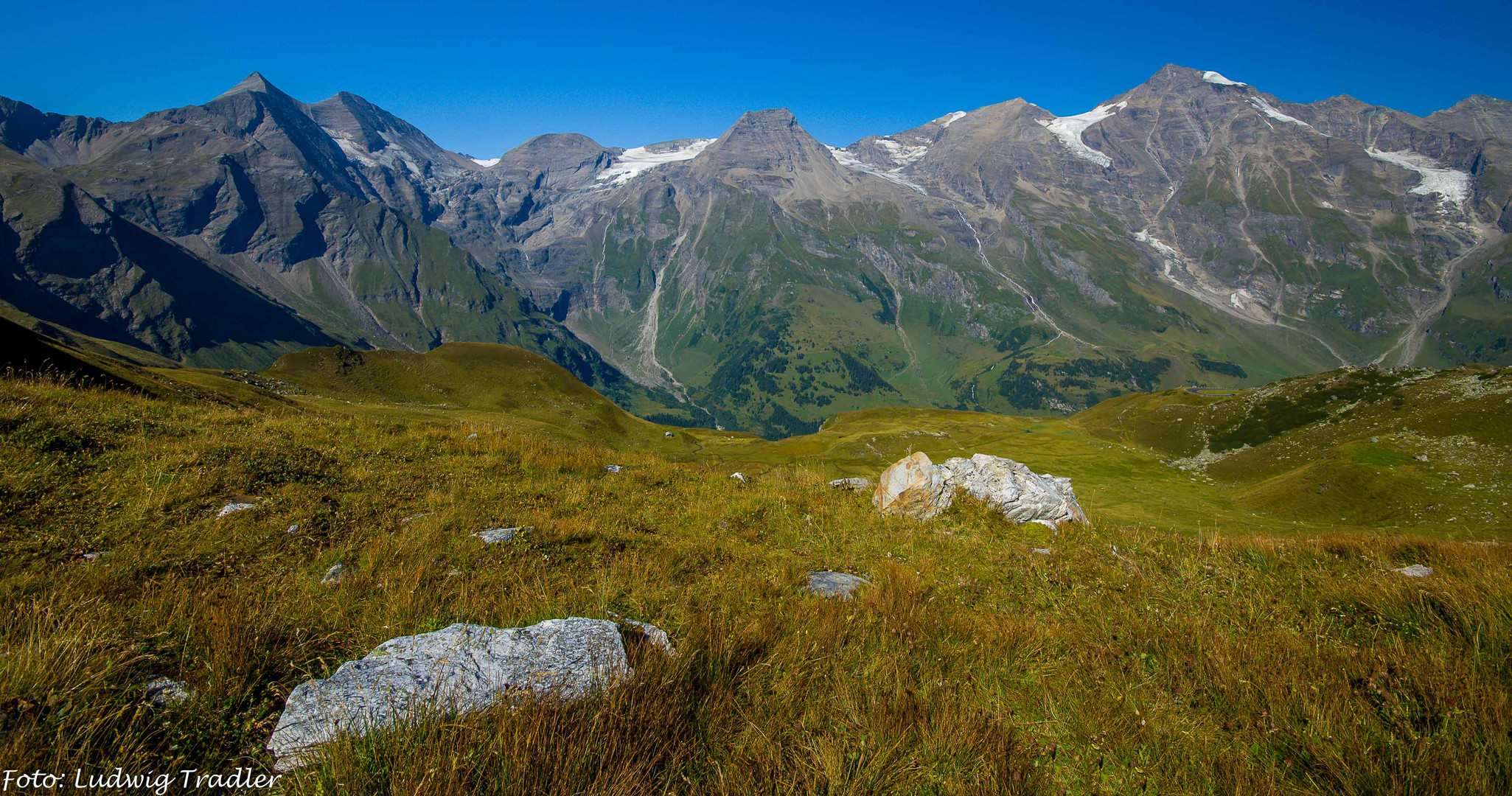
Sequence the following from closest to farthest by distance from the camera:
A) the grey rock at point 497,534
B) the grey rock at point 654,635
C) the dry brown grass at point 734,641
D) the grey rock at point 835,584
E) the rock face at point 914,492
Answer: the dry brown grass at point 734,641
the grey rock at point 654,635
the grey rock at point 835,584
the grey rock at point 497,534
the rock face at point 914,492

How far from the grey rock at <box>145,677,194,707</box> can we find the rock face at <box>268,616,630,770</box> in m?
0.67

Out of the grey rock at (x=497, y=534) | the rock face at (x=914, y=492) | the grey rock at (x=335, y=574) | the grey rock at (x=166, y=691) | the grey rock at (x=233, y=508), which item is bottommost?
the rock face at (x=914, y=492)

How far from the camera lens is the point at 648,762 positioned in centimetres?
344

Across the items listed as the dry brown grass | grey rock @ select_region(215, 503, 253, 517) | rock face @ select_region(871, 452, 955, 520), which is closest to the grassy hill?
the dry brown grass

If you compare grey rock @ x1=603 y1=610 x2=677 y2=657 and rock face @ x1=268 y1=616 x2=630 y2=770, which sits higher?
rock face @ x1=268 y1=616 x2=630 y2=770

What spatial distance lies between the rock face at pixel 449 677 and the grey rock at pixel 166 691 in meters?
0.67

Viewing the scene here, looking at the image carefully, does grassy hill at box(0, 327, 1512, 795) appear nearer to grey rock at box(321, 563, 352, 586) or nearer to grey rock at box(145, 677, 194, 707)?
grey rock at box(145, 677, 194, 707)

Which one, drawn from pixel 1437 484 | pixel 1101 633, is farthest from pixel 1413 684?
pixel 1437 484

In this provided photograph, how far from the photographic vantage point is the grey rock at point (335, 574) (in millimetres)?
6313

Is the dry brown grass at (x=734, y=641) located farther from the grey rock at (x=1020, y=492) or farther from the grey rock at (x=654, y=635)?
the grey rock at (x=1020, y=492)

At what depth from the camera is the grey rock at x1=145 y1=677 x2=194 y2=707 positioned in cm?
355

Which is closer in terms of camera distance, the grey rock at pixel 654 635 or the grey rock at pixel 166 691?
the grey rock at pixel 166 691

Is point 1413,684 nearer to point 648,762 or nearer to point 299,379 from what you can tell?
point 648,762

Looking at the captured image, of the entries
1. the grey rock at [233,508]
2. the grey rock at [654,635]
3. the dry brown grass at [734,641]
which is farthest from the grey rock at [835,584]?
the grey rock at [233,508]
